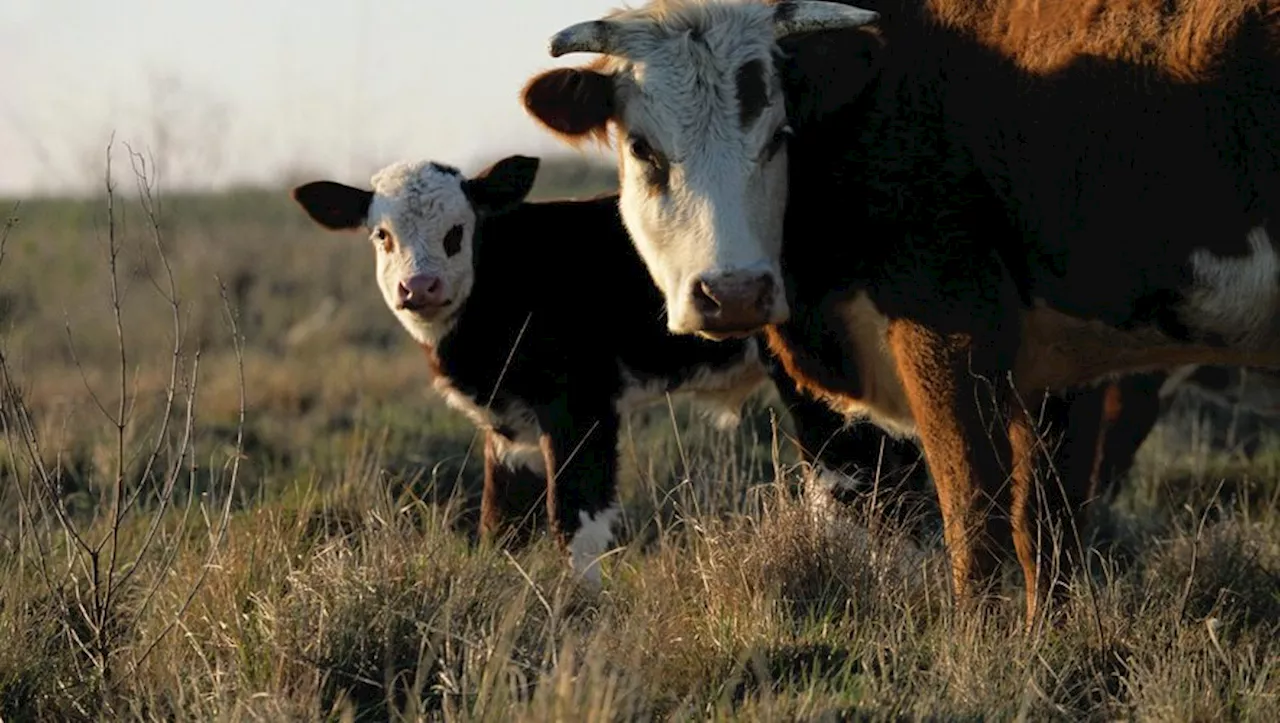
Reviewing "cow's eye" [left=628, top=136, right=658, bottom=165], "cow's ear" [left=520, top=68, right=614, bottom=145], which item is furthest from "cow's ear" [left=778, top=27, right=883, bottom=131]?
"cow's ear" [left=520, top=68, right=614, bottom=145]

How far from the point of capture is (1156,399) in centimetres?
949

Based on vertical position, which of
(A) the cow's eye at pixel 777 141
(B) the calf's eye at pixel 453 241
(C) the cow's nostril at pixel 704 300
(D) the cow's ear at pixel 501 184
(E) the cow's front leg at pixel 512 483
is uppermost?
(A) the cow's eye at pixel 777 141

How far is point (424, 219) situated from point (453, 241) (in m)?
0.16

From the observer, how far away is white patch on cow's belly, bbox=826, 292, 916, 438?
20.3 ft

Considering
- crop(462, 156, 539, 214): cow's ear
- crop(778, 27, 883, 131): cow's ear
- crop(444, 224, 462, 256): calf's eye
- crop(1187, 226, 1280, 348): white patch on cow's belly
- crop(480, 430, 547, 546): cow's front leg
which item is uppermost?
crop(778, 27, 883, 131): cow's ear

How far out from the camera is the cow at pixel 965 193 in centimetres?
566

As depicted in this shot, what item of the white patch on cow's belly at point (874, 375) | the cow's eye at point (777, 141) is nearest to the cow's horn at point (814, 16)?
the cow's eye at point (777, 141)

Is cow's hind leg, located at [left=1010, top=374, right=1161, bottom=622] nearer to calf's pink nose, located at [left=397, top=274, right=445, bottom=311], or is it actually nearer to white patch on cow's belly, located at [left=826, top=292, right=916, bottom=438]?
white patch on cow's belly, located at [left=826, top=292, right=916, bottom=438]

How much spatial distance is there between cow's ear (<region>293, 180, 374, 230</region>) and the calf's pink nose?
579mm

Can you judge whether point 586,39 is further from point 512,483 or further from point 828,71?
point 512,483

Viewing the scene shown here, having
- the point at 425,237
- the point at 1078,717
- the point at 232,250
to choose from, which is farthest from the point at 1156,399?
the point at 232,250

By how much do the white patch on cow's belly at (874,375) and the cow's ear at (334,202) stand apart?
8.80 ft

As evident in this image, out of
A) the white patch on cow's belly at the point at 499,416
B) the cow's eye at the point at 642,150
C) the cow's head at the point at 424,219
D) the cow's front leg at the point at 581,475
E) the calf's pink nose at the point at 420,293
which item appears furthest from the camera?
the white patch on cow's belly at the point at 499,416

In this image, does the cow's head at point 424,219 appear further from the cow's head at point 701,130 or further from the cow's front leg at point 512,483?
the cow's head at point 701,130
